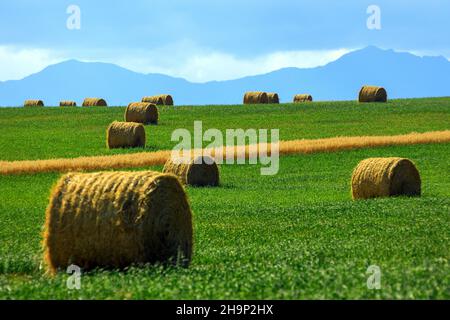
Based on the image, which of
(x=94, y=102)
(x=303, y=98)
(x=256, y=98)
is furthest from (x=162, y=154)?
(x=303, y=98)

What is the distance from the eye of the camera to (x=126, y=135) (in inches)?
2126

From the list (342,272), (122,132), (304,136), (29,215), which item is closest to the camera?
(342,272)

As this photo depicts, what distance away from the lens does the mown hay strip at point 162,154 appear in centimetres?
4522

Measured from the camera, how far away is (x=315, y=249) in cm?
1831

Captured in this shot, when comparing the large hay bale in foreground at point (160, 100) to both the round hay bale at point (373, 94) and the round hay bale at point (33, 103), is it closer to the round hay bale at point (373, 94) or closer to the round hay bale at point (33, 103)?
the round hay bale at point (33, 103)

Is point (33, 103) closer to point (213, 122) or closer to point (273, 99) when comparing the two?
point (273, 99)

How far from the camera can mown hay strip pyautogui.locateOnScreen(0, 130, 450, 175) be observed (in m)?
45.2

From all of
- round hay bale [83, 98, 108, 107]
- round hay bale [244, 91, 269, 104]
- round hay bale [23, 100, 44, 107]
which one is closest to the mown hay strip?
round hay bale [244, 91, 269, 104]

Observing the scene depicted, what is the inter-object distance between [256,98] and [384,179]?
208 ft

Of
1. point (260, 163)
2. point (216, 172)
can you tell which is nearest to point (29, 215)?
point (216, 172)

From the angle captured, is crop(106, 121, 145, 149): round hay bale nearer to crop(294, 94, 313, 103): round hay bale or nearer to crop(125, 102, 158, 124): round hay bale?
crop(125, 102, 158, 124): round hay bale

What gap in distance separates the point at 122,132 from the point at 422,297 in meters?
43.6

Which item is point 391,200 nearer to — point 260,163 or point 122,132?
point 260,163

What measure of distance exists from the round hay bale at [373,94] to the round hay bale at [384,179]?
58684 millimetres
